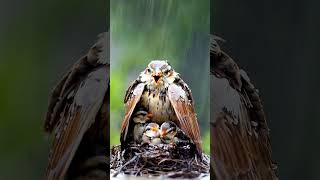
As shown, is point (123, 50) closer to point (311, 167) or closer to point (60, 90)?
point (60, 90)

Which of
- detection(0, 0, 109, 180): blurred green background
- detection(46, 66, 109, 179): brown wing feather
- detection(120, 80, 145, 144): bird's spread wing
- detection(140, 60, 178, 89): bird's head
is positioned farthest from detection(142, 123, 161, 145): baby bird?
detection(0, 0, 109, 180): blurred green background

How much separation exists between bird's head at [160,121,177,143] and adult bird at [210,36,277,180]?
1.03 feet

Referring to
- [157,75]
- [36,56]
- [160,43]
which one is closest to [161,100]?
[157,75]

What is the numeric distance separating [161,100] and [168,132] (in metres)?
0.26

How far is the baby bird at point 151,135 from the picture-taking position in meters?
4.34

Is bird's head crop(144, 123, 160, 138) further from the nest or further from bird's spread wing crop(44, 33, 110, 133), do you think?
bird's spread wing crop(44, 33, 110, 133)

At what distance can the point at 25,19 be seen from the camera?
420cm

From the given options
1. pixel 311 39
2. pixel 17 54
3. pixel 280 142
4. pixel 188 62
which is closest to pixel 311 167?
pixel 280 142

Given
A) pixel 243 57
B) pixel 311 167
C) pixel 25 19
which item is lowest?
pixel 311 167

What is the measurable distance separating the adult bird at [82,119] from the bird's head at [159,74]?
34cm

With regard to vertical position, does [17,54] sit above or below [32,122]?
above

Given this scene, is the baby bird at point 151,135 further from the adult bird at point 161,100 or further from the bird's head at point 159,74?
the bird's head at point 159,74

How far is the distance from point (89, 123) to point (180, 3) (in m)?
1.18

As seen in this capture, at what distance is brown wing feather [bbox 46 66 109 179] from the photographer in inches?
164
